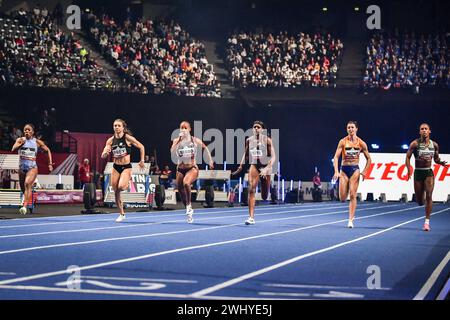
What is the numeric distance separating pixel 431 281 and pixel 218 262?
2.43m

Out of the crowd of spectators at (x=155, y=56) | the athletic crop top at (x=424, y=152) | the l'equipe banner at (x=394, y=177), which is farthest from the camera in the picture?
the crowd of spectators at (x=155, y=56)

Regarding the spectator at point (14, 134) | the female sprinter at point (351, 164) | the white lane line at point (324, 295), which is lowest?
the white lane line at point (324, 295)

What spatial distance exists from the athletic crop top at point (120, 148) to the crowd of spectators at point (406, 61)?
22028 millimetres

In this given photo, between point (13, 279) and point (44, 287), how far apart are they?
597mm

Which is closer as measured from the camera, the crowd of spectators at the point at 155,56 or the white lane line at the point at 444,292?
the white lane line at the point at 444,292

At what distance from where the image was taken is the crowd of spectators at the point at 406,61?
3631 cm

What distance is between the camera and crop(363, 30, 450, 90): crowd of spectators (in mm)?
36312

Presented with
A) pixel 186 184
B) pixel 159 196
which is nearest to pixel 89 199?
pixel 159 196

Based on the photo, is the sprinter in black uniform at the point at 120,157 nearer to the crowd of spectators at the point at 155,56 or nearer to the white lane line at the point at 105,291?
the white lane line at the point at 105,291

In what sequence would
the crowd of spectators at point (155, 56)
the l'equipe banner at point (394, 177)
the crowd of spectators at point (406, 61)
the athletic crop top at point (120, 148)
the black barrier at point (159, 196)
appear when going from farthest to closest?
the crowd of spectators at point (406, 61) < the crowd of spectators at point (155, 56) < the l'equipe banner at point (394, 177) < the black barrier at point (159, 196) < the athletic crop top at point (120, 148)

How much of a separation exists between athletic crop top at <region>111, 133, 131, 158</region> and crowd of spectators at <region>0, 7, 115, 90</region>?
15.9m

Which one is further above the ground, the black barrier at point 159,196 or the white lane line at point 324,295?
the black barrier at point 159,196

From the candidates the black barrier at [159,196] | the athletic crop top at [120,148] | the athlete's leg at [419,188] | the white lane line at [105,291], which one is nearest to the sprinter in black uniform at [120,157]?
the athletic crop top at [120,148]

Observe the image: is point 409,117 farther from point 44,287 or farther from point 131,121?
point 44,287
